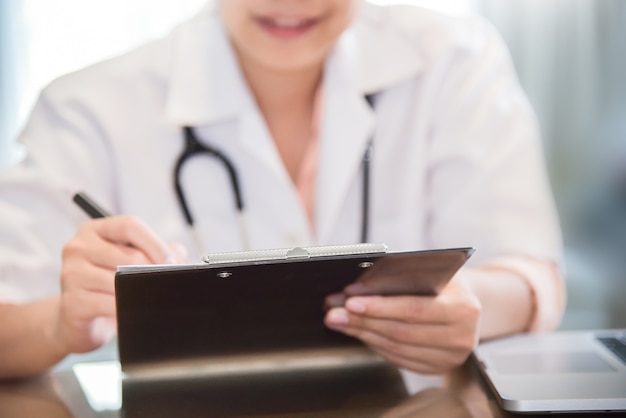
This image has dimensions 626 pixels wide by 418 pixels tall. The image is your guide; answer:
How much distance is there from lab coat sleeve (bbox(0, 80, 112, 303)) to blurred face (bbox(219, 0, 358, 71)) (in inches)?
8.6

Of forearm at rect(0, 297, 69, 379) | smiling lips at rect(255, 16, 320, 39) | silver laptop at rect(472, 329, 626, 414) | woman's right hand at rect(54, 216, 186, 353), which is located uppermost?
smiling lips at rect(255, 16, 320, 39)

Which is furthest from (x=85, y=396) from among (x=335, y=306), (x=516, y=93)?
(x=516, y=93)

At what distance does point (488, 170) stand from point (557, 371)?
393 mm

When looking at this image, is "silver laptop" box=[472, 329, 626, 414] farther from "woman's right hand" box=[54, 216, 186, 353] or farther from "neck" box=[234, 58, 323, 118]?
"neck" box=[234, 58, 323, 118]

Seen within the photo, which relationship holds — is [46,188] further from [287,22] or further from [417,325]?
[417,325]

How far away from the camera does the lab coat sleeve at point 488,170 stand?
87 centimetres

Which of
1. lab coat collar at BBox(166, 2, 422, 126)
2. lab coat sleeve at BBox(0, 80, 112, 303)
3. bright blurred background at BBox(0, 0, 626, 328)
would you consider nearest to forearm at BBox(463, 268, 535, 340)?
lab coat collar at BBox(166, 2, 422, 126)

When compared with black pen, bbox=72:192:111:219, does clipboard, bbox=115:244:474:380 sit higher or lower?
lower

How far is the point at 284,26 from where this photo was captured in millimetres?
903

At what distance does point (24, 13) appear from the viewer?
1898 millimetres

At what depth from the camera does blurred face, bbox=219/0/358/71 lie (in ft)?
2.91

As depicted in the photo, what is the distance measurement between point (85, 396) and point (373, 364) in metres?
0.24

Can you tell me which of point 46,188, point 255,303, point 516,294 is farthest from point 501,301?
point 46,188

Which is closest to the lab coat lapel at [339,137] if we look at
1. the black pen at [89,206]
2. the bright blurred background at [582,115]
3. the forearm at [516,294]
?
the forearm at [516,294]
